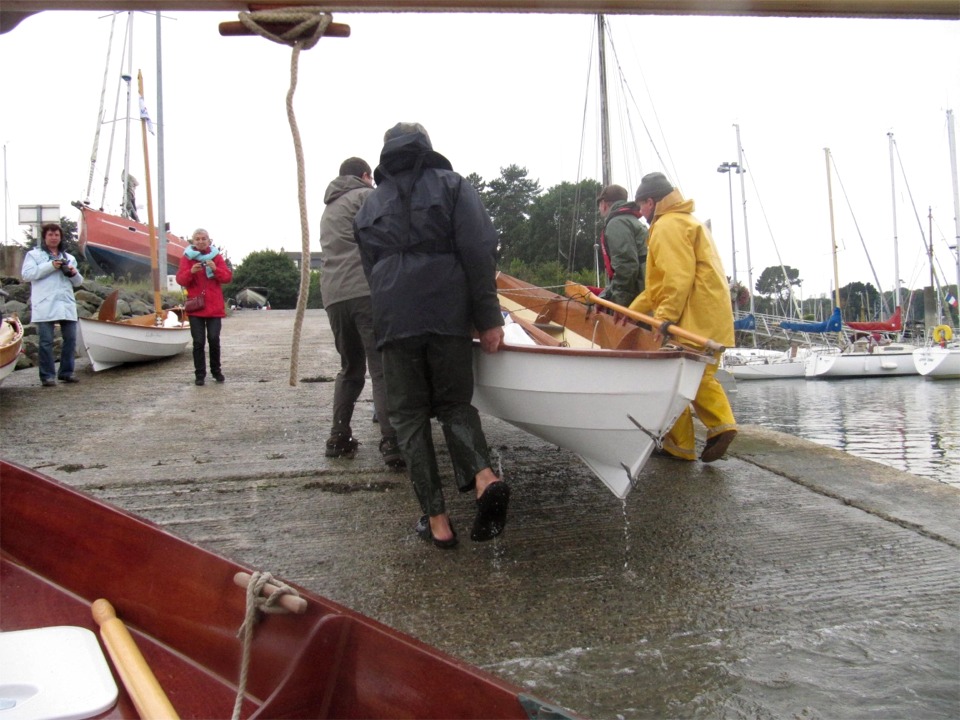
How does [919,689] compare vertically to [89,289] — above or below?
below

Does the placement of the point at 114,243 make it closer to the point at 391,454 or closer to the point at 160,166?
the point at 160,166

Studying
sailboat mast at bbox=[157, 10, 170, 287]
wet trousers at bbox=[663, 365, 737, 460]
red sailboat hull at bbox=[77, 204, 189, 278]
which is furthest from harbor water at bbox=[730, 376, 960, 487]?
red sailboat hull at bbox=[77, 204, 189, 278]

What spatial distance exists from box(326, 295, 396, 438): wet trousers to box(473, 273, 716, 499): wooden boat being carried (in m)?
0.90

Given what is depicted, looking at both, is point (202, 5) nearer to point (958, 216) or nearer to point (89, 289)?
point (89, 289)

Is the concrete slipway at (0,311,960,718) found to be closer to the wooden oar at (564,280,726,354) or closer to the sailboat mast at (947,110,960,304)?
the wooden oar at (564,280,726,354)

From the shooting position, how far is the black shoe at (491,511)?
317 centimetres

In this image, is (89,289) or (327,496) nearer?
(327,496)

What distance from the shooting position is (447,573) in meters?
3.11

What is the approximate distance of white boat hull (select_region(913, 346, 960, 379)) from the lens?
91.0 ft

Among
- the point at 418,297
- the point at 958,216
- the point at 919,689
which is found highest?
the point at 958,216

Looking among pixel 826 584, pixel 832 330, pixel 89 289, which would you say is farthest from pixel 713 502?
pixel 832 330

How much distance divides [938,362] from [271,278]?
3322 centimetres

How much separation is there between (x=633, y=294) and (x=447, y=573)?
3503 mm

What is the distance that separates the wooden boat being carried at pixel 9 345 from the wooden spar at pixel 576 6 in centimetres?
600
